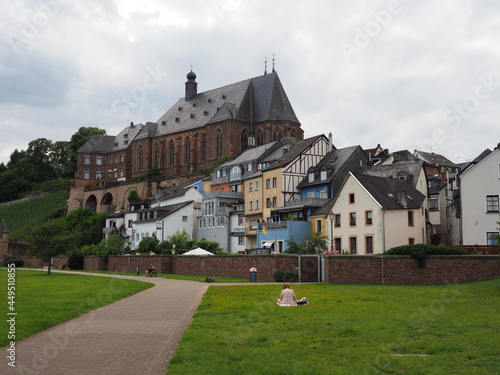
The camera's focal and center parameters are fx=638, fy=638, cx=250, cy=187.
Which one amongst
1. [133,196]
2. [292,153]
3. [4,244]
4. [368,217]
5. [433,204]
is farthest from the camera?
[133,196]

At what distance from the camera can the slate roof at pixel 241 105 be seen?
113750 mm

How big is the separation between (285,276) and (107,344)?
26.3 metres

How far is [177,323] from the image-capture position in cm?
1809

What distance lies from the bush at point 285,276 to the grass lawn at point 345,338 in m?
15.5

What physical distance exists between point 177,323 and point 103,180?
12299 centimetres

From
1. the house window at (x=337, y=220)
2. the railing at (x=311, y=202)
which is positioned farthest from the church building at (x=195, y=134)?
the house window at (x=337, y=220)

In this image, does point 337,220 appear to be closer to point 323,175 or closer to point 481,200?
point 481,200

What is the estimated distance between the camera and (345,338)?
575 inches

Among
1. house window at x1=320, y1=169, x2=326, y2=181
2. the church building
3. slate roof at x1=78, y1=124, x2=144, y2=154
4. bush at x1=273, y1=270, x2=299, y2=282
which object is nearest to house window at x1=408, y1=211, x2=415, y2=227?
bush at x1=273, y1=270, x2=299, y2=282

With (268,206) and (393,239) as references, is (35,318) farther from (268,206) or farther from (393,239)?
(268,206)

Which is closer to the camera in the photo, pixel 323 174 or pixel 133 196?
pixel 323 174

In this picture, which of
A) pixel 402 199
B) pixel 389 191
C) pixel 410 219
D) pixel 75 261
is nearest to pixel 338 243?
pixel 389 191

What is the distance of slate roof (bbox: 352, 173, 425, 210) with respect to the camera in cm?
5109

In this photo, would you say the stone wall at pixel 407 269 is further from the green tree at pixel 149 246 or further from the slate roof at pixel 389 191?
the green tree at pixel 149 246
